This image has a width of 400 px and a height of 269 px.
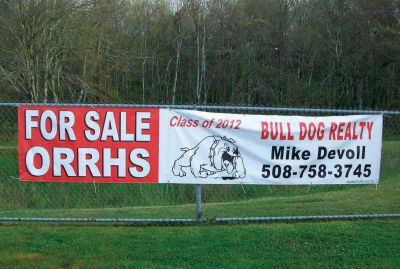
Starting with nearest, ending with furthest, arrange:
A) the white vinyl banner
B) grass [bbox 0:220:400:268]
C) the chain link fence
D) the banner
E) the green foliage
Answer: grass [bbox 0:220:400:268] → the banner → the white vinyl banner → the chain link fence → the green foliage

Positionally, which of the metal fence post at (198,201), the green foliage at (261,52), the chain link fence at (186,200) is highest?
the green foliage at (261,52)

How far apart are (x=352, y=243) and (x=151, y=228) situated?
8.31 feet

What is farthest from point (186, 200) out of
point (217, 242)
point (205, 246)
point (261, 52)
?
point (261, 52)

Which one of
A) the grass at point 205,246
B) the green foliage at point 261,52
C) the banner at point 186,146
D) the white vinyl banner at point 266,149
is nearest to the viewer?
the grass at point 205,246

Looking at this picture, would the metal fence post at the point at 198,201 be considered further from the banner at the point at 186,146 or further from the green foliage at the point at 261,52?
the green foliage at the point at 261,52

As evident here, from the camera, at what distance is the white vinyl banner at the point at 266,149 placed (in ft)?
21.2

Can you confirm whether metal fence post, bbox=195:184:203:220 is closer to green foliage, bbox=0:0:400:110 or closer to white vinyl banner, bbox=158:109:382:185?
white vinyl banner, bbox=158:109:382:185

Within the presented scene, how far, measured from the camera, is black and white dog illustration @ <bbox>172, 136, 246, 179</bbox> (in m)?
6.49

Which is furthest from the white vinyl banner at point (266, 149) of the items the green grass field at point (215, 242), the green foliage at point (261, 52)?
the green foliage at point (261, 52)

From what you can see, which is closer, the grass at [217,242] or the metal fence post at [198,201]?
the grass at [217,242]

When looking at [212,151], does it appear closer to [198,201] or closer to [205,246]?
[198,201]

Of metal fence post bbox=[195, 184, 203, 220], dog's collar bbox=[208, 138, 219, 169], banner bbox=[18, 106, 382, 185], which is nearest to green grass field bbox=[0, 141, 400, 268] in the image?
metal fence post bbox=[195, 184, 203, 220]

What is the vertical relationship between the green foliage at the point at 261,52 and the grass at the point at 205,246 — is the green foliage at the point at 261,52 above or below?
above

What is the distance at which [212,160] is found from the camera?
652 cm
